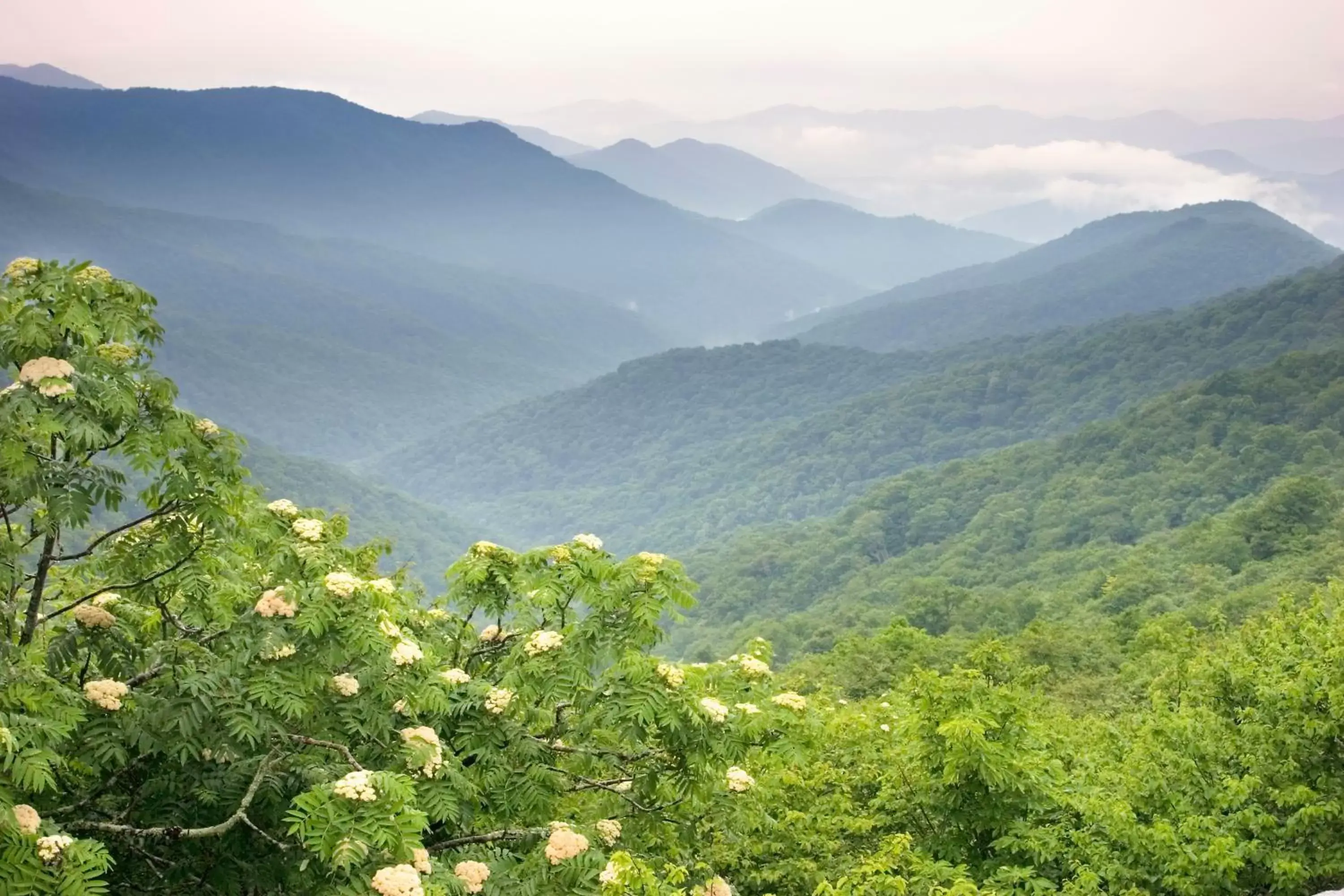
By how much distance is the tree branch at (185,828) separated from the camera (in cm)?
561

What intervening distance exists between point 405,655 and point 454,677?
3.04 ft

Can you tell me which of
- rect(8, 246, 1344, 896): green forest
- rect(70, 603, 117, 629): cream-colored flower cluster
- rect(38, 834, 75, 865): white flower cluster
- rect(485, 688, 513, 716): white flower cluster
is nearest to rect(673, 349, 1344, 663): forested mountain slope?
rect(8, 246, 1344, 896): green forest

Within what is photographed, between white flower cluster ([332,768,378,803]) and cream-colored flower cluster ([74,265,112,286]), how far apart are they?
3858mm

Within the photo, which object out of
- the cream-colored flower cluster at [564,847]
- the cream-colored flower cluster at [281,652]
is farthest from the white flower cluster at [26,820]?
the cream-colored flower cluster at [564,847]

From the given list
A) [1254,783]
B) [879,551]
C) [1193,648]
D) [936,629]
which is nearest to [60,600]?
[1254,783]

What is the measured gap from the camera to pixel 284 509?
7594 millimetres

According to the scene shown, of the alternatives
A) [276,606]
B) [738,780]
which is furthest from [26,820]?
[738,780]

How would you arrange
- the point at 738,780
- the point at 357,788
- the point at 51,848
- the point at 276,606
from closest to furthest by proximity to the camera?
the point at 51,848 < the point at 357,788 < the point at 276,606 < the point at 738,780

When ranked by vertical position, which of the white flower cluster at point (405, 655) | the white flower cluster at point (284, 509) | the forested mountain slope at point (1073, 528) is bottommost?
the forested mountain slope at point (1073, 528)

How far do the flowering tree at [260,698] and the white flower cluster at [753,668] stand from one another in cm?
3

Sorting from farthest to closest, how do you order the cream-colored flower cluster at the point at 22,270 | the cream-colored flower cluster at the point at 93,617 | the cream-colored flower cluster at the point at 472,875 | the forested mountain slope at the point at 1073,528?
the forested mountain slope at the point at 1073,528
the cream-colored flower cluster at the point at 22,270
the cream-colored flower cluster at the point at 93,617
the cream-colored flower cluster at the point at 472,875

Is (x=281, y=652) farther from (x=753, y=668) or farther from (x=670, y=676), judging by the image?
(x=753, y=668)

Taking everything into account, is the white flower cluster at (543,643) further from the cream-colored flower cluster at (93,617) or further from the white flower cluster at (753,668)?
the cream-colored flower cluster at (93,617)

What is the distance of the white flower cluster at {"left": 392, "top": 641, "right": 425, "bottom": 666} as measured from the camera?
21.3 ft
